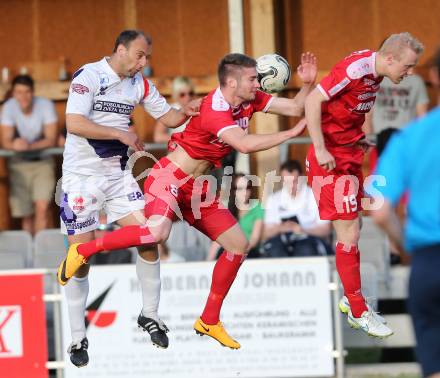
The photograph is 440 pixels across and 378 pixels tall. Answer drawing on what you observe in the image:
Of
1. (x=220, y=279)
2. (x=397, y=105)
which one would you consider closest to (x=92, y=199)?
(x=220, y=279)

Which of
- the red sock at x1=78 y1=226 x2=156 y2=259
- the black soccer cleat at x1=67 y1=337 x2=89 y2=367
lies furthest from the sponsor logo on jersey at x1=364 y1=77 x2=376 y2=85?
the black soccer cleat at x1=67 y1=337 x2=89 y2=367

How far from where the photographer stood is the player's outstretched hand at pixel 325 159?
807 cm

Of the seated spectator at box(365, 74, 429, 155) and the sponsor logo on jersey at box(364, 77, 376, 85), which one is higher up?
the seated spectator at box(365, 74, 429, 155)

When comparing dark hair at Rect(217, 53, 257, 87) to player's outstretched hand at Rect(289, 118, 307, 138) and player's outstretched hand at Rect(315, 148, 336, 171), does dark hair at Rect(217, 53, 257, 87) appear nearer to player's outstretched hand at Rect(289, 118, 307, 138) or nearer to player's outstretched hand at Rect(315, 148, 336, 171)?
player's outstretched hand at Rect(289, 118, 307, 138)

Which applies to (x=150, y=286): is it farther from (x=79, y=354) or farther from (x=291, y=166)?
(x=291, y=166)

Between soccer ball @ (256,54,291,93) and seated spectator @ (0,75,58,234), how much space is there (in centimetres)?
401

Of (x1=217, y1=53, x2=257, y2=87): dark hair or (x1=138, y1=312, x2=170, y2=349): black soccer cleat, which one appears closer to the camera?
(x1=217, y1=53, x2=257, y2=87): dark hair

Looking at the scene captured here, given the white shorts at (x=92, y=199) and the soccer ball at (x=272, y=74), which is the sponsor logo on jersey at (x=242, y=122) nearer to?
the soccer ball at (x=272, y=74)

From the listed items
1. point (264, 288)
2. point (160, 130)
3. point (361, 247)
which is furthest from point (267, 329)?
point (160, 130)

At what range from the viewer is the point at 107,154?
8906mm

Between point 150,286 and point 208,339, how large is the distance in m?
3.13

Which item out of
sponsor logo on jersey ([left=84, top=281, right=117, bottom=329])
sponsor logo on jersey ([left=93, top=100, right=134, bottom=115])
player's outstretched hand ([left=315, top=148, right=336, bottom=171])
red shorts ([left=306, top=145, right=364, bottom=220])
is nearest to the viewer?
player's outstretched hand ([left=315, top=148, right=336, bottom=171])

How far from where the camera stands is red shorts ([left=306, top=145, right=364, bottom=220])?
860 cm

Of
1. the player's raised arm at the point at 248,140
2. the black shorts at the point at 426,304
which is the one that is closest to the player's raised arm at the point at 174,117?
the player's raised arm at the point at 248,140
